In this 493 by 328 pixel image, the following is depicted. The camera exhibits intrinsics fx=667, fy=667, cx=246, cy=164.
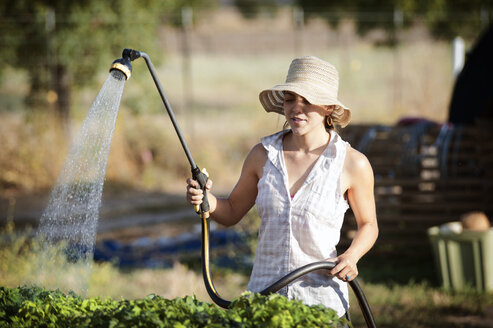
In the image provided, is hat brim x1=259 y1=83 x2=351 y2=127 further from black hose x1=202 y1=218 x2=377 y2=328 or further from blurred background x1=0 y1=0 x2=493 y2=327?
blurred background x1=0 y1=0 x2=493 y2=327

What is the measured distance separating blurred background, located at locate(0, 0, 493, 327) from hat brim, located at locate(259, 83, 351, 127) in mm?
2654

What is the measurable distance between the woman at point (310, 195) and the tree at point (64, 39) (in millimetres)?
9731

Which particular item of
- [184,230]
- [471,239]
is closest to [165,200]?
[184,230]

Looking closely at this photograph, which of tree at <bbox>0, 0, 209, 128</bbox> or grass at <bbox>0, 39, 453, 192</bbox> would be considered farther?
tree at <bbox>0, 0, 209, 128</bbox>

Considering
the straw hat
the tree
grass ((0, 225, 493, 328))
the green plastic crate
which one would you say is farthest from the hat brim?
the tree

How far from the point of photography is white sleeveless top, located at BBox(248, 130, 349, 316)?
267cm

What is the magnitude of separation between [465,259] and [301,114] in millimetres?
3512

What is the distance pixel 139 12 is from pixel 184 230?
581cm

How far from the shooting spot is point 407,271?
6488 mm

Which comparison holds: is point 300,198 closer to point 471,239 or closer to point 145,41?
point 471,239

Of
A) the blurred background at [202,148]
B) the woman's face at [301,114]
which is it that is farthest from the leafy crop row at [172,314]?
the blurred background at [202,148]

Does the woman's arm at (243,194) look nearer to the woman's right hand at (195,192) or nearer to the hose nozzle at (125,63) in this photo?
the woman's right hand at (195,192)

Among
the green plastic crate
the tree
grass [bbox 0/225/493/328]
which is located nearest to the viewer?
grass [bbox 0/225/493/328]

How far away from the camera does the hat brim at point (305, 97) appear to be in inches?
105
